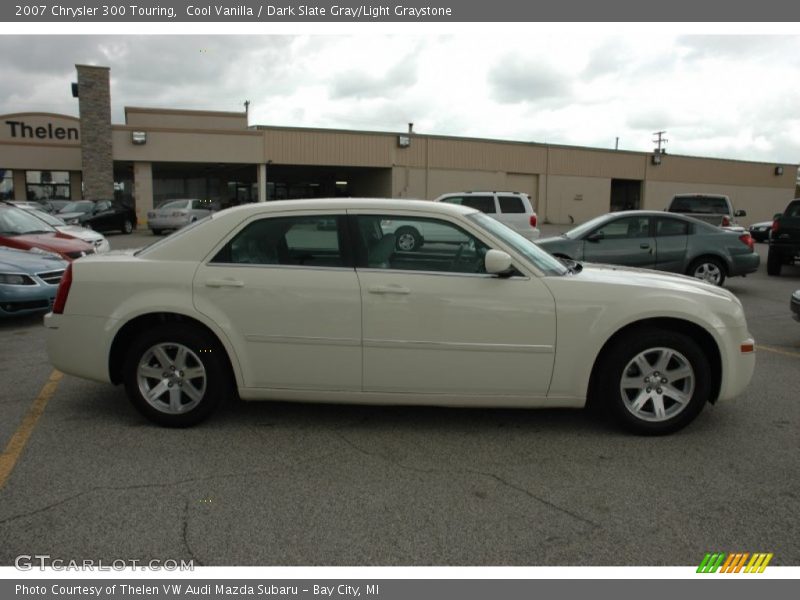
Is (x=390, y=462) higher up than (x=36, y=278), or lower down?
lower down

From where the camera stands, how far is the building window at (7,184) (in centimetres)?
3275

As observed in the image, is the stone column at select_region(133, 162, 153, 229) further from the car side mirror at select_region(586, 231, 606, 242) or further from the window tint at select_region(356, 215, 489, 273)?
the window tint at select_region(356, 215, 489, 273)

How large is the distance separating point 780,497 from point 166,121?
37706mm

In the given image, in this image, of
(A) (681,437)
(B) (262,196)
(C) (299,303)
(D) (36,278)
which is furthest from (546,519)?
(B) (262,196)

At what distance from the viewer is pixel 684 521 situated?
3.22 metres

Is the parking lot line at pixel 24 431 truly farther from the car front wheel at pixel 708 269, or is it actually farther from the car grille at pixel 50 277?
the car front wheel at pixel 708 269

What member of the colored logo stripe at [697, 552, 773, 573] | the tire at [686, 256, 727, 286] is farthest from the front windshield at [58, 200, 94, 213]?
the colored logo stripe at [697, 552, 773, 573]

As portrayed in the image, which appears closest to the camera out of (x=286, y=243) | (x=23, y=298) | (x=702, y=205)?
(x=286, y=243)

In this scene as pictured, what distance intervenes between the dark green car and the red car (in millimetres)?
7459

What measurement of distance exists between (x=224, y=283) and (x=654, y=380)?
2895mm

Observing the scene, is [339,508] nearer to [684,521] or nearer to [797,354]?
[684,521]

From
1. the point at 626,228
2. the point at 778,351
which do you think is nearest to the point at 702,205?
the point at 626,228

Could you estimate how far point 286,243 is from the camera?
4.38 metres

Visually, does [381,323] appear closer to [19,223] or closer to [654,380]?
[654,380]
